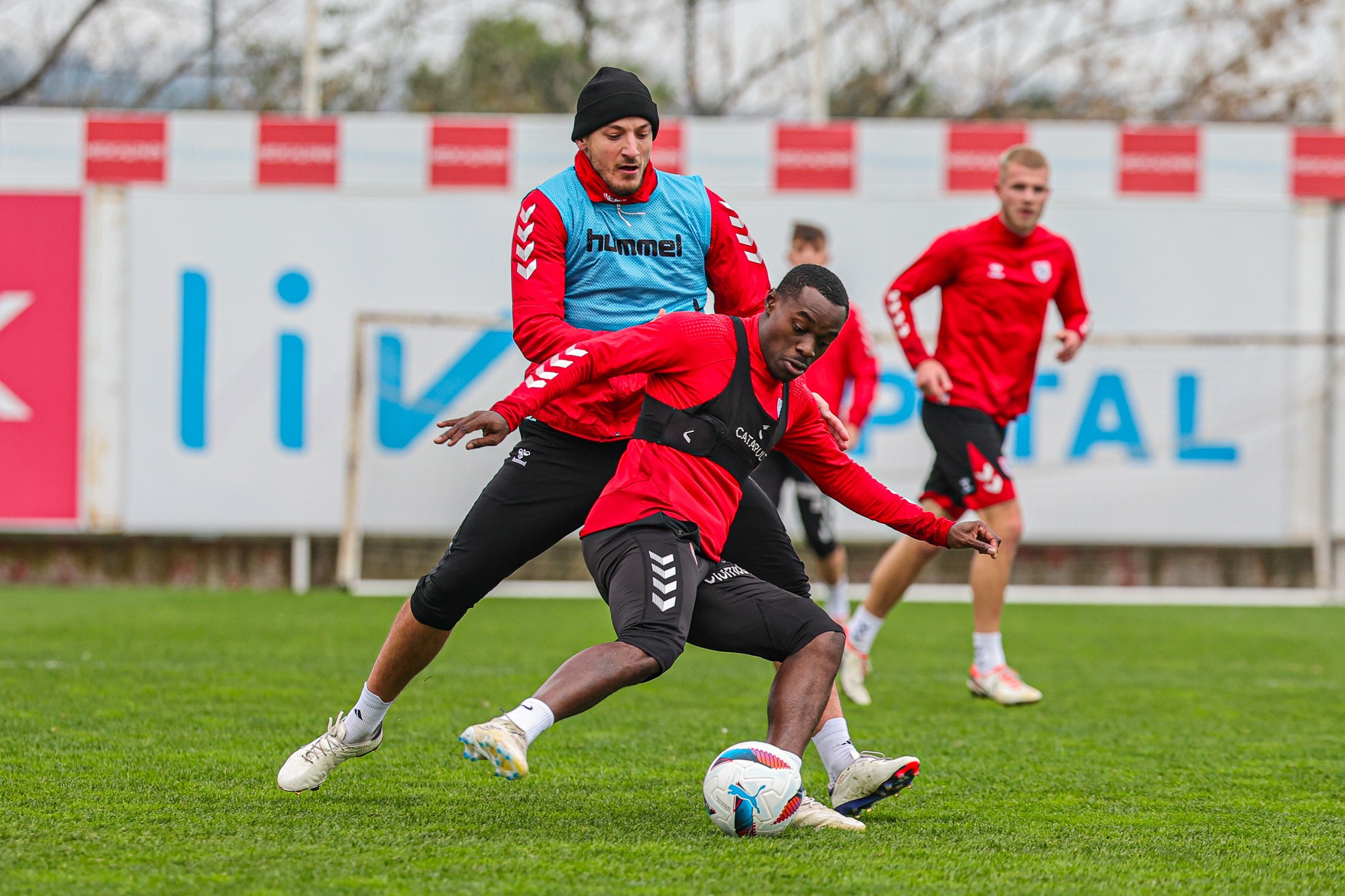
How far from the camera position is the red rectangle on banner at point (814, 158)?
1156cm

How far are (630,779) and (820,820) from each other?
87 cm

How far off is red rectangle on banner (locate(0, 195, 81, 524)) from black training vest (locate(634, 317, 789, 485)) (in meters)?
8.77

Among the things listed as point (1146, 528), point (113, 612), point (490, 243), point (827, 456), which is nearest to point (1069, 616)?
point (1146, 528)

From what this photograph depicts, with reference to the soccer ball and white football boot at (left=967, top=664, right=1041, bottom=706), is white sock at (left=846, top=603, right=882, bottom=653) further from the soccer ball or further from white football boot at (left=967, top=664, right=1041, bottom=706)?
the soccer ball

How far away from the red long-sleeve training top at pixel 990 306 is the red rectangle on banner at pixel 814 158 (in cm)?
515

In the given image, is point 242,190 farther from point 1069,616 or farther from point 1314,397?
point 1314,397

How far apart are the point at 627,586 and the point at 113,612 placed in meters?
6.86

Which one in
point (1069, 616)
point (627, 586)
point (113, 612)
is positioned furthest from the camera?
point (1069, 616)

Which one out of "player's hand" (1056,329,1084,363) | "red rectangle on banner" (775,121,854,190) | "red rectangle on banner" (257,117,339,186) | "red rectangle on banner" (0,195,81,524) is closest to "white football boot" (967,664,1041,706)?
"player's hand" (1056,329,1084,363)

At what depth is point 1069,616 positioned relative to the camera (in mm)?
10680

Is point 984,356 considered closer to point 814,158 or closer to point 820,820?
point 820,820

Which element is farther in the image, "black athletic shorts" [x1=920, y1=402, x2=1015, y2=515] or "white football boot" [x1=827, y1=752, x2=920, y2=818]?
"black athletic shorts" [x1=920, y1=402, x2=1015, y2=515]

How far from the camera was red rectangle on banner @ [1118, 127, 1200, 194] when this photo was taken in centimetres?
1155

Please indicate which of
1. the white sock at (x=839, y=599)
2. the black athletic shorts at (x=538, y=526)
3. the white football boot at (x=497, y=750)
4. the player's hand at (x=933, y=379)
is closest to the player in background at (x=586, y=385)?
the black athletic shorts at (x=538, y=526)
